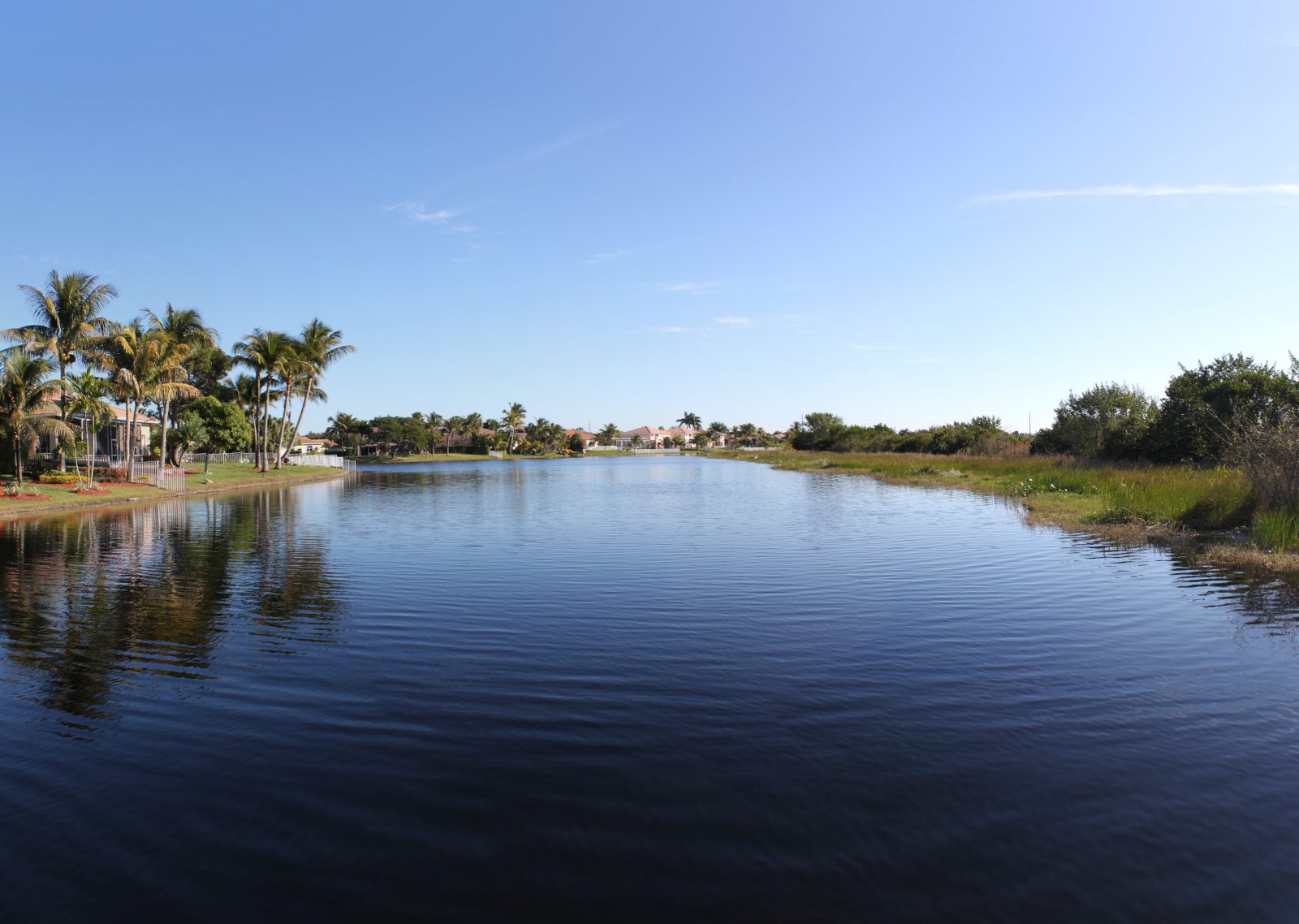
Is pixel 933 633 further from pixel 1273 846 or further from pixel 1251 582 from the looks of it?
pixel 1251 582

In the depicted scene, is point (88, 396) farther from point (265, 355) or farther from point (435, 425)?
point (435, 425)

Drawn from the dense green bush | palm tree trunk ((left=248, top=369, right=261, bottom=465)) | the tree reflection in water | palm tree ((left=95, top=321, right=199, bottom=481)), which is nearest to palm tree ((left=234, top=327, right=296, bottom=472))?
palm tree trunk ((left=248, top=369, right=261, bottom=465))

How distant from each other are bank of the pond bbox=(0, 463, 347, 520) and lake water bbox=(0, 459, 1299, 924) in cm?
1785

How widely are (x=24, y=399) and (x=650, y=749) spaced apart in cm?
3694

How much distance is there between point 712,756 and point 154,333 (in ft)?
156

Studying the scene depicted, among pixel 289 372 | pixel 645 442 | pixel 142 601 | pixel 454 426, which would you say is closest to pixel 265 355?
pixel 289 372

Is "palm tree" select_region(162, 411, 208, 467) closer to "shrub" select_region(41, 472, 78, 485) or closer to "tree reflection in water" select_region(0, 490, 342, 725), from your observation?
"shrub" select_region(41, 472, 78, 485)

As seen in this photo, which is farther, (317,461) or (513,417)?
(513,417)

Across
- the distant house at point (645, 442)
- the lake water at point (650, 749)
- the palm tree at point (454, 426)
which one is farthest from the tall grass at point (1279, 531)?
the distant house at point (645, 442)

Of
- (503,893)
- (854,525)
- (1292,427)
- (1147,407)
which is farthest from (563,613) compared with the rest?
(1147,407)

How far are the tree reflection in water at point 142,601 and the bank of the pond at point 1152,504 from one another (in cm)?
1821

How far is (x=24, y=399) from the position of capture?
3158 centimetres

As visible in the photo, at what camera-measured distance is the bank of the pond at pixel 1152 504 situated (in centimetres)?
1673

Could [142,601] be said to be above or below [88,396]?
below
